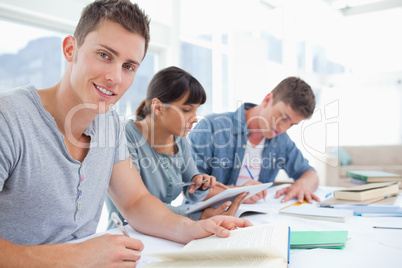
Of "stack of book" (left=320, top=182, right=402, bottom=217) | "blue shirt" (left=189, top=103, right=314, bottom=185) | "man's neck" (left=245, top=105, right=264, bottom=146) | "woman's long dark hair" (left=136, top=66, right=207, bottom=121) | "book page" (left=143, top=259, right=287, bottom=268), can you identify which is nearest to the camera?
"book page" (left=143, top=259, right=287, bottom=268)

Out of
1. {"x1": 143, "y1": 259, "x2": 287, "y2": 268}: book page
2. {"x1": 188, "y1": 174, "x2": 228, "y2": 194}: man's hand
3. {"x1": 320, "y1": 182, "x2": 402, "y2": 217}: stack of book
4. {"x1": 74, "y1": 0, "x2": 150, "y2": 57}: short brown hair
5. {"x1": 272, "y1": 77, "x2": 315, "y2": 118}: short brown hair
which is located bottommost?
{"x1": 320, "y1": 182, "x2": 402, "y2": 217}: stack of book

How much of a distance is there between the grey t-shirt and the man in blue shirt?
975 mm

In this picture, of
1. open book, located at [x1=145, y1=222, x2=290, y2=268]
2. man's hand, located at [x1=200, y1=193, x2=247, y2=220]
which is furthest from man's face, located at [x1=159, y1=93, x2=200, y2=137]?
open book, located at [x1=145, y1=222, x2=290, y2=268]

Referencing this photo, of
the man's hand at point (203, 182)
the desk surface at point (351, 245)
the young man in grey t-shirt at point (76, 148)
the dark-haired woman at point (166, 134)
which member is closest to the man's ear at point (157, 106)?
the dark-haired woman at point (166, 134)

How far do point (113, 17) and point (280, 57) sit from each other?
5.73 m

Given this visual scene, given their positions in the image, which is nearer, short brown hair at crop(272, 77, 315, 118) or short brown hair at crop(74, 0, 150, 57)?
short brown hair at crop(74, 0, 150, 57)

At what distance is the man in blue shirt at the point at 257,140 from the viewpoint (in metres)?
1.78

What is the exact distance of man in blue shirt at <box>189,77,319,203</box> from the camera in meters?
1.78

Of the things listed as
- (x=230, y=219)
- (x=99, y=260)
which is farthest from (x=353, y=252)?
(x=99, y=260)

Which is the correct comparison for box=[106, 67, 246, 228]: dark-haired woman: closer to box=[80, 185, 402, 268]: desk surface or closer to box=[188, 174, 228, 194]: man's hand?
box=[188, 174, 228, 194]: man's hand

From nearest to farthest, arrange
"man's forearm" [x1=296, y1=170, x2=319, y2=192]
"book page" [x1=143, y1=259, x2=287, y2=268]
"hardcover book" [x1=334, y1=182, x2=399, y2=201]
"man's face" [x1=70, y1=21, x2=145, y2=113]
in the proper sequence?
1. "book page" [x1=143, y1=259, x2=287, y2=268]
2. "man's face" [x1=70, y1=21, x2=145, y2=113]
3. "hardcover book" [x1=334, y1=182, x2=399, y2=201]
4. "man's forearm" [x1=296, y1=170, x2=319, y2=192]

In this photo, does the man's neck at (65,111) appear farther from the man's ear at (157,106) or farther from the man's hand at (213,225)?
the man's ear at (157,106)

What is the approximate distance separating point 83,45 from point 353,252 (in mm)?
835

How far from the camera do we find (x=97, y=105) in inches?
35.4
